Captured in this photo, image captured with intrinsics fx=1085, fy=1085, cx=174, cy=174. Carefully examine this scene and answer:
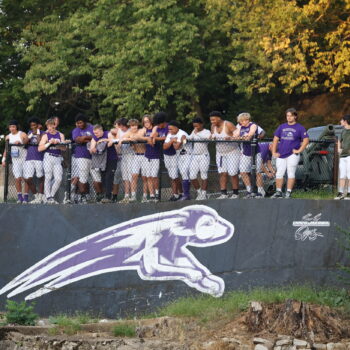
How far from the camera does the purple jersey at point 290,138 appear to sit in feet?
68.5

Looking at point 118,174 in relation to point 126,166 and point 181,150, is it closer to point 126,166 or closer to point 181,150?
point 126,166

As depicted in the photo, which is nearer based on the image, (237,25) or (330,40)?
(330,40)

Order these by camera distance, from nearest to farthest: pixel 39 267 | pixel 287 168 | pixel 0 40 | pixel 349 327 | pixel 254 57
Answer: pixel 349 327
pixel 287 168
pixel 39 267
pixel 254 57
pixel 0 40

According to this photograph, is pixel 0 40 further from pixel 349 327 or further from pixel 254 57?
pixel 349 327

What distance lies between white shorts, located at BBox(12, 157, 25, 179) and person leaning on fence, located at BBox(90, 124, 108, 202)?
1636mm

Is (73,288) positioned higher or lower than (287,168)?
lower

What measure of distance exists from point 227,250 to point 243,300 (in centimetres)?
144

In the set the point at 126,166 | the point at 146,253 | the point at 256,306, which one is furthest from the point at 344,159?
the point at 126,166

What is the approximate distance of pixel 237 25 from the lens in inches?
1335

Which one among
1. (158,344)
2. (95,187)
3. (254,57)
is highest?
(254,57)

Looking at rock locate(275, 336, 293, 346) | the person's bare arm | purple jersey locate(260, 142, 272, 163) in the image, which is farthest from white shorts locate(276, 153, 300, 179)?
rock locate(275, 336, 293, 346)

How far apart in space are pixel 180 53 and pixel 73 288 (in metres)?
15.6

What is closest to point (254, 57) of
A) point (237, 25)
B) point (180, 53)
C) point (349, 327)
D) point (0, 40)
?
point (237, 25)
